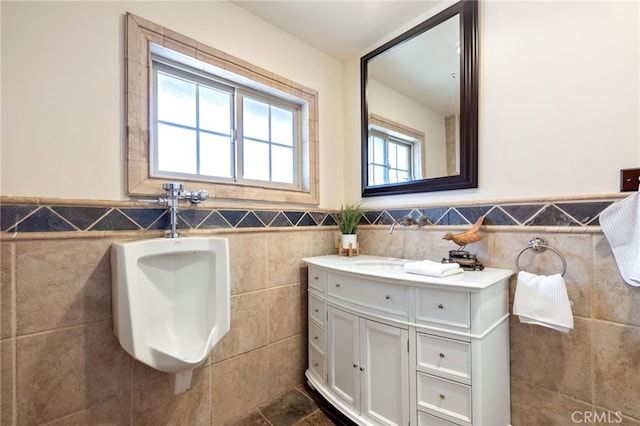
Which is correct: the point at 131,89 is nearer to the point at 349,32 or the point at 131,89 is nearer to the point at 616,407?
the point at 349,32

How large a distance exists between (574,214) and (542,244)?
169mm

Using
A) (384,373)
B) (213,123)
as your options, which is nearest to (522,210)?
(384,373)

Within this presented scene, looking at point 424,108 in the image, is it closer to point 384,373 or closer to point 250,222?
point 250,222

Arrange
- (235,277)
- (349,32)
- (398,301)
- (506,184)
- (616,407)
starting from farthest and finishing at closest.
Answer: (349,32) < (235,277) < (506,184) < (398,301) < (616,407)

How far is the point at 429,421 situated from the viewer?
1054mm

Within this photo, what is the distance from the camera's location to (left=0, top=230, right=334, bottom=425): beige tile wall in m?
0.93

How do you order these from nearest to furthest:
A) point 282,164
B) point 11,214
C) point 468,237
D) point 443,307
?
1. point 11,214
2. point 443,307
3. point 468,237
4. point 282,164

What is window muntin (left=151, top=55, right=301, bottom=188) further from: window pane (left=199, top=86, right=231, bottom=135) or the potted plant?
the potted plant

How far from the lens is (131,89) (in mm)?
1164

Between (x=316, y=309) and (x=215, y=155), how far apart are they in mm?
1089

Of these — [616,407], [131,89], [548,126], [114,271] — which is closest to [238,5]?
[131,89]

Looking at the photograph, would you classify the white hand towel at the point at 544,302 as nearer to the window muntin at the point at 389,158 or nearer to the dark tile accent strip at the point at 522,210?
the dark tile accent strip at the point at 522,210

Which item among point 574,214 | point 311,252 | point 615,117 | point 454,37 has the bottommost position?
point 311,252

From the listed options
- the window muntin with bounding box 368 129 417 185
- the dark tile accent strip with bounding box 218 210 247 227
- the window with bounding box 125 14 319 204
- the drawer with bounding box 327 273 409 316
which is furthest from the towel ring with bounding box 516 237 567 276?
the dark tile accent strip with bounding box 218 210 247 227
